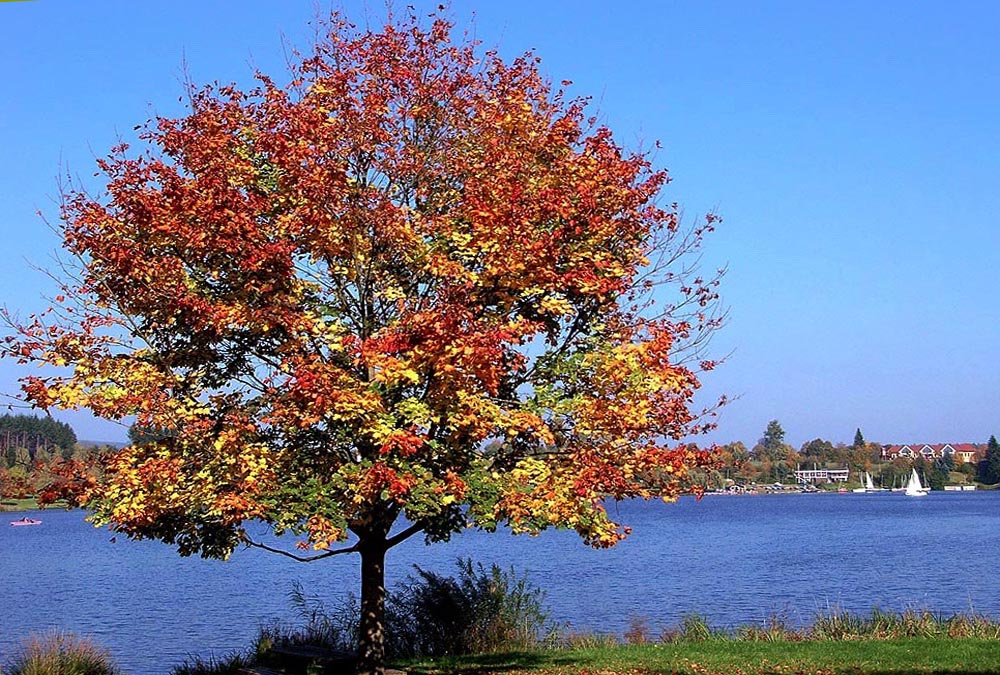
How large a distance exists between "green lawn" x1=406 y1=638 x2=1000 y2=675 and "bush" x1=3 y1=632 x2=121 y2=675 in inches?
240

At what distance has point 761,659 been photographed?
58.9 feet

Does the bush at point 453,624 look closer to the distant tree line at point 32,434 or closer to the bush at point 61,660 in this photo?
the bush at point 61,660

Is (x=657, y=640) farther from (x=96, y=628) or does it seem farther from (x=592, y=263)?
(x=96, y=628)

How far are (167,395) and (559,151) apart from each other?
6240 millimetres

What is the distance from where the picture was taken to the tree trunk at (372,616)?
15250 mm

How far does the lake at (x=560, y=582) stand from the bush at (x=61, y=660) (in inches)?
248

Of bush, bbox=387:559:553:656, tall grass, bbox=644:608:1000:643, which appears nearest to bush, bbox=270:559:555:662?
bush, bbox=387:559:553:656

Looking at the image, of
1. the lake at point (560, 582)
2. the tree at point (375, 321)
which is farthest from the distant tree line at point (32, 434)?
the tree at point (375, 321)

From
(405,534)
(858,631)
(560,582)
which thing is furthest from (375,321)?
(560,582)

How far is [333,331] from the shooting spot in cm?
1282

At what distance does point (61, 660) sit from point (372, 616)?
7.26 metres

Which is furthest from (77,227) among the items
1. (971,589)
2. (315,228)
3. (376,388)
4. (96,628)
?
(971,589)

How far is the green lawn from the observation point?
1669 centimetres

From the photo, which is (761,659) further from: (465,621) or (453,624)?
(453,624)
